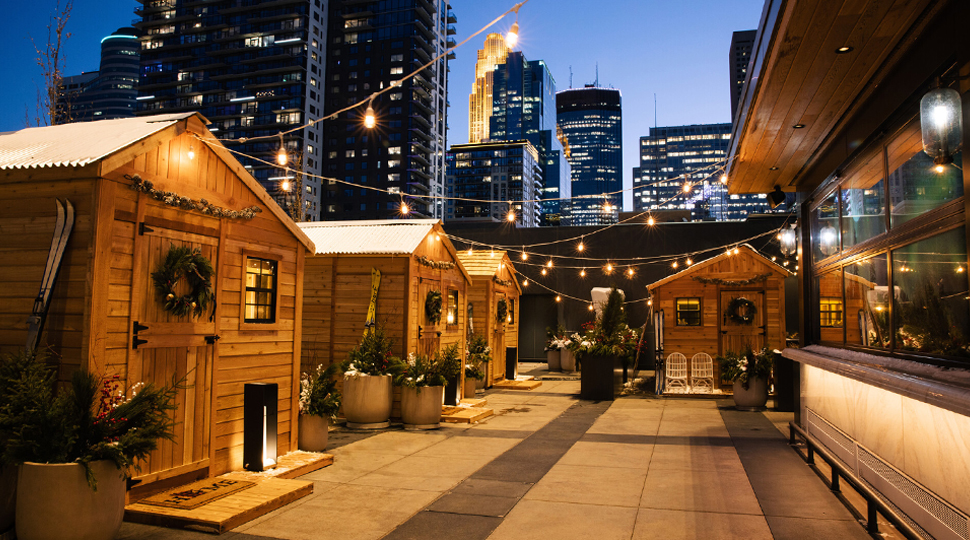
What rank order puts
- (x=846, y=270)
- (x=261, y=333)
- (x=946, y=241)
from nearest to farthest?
(x=946, y=241)
(x=846, y=270)
(x=261, y=333)

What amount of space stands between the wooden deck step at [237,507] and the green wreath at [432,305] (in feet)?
Answer: 17.3

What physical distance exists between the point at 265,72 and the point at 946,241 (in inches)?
3916

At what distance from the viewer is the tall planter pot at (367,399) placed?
35.0 ft

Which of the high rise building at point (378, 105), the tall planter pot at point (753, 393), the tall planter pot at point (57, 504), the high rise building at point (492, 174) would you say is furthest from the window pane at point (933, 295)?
the high rise building at point (492, 174)

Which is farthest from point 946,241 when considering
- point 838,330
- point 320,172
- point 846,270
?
point 320,172

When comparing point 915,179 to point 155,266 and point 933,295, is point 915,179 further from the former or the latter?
point 155,266

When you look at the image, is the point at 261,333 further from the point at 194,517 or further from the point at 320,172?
the point at 320,172

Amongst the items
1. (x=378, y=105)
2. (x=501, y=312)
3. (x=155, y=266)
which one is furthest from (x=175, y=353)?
(x=378, y=105)

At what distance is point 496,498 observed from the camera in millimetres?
6574

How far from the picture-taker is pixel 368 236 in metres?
12.2

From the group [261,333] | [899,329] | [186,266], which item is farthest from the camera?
[261,333]

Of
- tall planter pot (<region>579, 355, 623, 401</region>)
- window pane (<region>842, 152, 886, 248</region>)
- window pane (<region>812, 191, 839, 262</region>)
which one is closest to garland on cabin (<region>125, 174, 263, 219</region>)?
window pane (<region>842, 152, 886, 248</region>)

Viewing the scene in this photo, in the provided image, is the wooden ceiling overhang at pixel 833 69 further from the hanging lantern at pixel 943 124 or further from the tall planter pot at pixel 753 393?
the tall planter pot at pixel 753 393

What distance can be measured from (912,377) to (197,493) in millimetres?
6148
